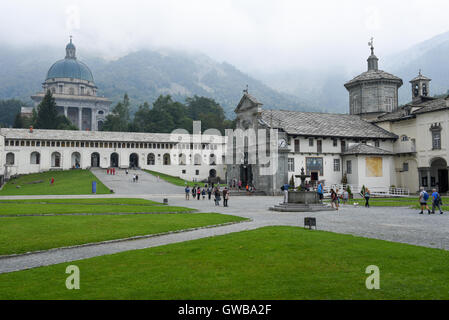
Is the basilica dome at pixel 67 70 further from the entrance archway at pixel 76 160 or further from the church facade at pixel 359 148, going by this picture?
the church facade at pixel 359 148

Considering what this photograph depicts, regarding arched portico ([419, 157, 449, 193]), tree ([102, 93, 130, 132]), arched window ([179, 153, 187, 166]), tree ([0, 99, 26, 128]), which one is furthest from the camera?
tree ([0, 99, 26, 128])

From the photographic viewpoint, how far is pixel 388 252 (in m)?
10.9

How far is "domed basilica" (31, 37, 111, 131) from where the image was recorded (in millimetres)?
123000

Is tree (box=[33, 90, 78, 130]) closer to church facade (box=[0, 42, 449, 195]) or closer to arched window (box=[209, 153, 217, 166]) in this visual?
church facade (box=[0, 42, 449, 195])

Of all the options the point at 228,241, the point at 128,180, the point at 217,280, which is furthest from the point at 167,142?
the point at 217,280

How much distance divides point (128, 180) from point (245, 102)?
76.1ft

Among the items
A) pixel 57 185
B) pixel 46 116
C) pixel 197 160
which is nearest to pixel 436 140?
pixel 197 160

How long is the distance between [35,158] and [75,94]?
55.1 meters

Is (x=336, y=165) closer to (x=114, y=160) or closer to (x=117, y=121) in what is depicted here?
(x=114, y=160)

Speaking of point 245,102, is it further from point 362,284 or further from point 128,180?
point 362,284

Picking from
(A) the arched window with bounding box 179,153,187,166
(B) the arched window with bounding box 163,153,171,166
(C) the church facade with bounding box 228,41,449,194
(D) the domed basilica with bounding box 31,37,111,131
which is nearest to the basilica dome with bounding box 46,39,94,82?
(D) the domed basilica with bounding box 31,37,111,131

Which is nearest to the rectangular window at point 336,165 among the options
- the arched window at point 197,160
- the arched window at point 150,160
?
the arched window at point 197,160

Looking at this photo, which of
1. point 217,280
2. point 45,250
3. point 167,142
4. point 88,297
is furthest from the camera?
point 167,142

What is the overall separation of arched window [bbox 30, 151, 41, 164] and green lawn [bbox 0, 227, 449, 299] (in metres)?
73.2
